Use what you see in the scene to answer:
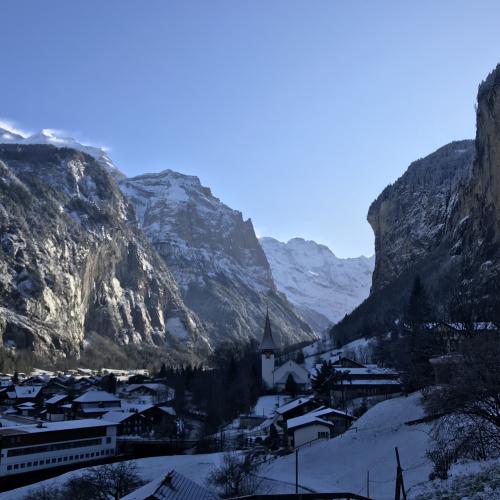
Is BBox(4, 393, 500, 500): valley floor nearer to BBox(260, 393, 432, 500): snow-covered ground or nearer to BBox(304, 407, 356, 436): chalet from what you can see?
BBox(260, 393, 432, 500): snow-covered ground

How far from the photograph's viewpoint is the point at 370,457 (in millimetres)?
34781

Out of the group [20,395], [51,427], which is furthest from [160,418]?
[20,395]

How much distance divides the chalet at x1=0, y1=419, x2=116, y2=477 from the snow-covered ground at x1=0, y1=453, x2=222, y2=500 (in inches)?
308

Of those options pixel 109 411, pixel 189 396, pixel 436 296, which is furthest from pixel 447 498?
pixel 436 296

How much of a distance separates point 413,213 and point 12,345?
128338 millimetres

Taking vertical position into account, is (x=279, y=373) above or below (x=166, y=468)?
above

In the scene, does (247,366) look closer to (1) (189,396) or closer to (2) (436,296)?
(1) (189,396)

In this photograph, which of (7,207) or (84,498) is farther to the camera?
(7,207)

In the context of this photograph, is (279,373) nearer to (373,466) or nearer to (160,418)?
(160,418)

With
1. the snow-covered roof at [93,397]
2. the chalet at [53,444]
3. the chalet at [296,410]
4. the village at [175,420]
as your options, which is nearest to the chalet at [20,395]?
the village at [175,420]

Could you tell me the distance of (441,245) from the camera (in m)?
150

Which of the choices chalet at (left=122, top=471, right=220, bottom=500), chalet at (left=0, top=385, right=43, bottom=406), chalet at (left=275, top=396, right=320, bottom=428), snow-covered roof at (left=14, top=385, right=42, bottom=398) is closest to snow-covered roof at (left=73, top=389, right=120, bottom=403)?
chalet at (left=0, top=385, right=43, bottom=406)

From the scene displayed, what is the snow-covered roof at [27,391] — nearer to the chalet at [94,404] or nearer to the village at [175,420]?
the village at [175,420]

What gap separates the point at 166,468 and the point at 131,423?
31.4 meters
